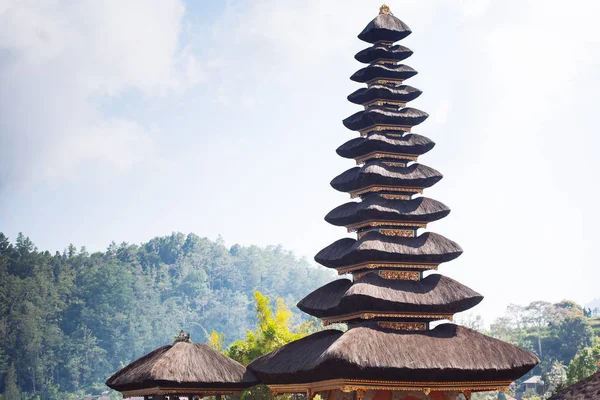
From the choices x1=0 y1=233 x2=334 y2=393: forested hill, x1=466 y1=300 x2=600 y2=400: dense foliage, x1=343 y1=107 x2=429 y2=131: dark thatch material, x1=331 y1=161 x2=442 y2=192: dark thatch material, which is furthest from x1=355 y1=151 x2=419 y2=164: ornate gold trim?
x1=0 y1=233 x2=334 y2=393: forested hill

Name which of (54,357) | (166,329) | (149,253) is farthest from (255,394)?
(149,253)

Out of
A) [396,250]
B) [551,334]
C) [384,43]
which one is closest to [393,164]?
[396,250]

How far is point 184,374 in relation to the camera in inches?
1067

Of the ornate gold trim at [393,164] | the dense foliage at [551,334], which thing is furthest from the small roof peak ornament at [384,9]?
the dense foliage at [551,334]

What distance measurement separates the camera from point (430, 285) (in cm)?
2770

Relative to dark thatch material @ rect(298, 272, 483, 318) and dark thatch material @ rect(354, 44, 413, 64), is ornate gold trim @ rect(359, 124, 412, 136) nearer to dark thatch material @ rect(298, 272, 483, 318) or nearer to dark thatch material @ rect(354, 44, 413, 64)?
dark thatch material @ rect(354, 44, 413, 64)

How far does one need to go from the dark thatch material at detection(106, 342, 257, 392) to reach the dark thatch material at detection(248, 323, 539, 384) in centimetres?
118

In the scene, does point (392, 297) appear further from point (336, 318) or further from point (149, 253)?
point (149, 253)

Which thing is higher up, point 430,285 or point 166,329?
point 166,329

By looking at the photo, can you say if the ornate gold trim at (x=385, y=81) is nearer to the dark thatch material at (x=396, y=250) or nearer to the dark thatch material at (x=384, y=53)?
the dark thatch material at (x=384, y=53)

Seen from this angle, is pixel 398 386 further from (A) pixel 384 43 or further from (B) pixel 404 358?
(A) pixel 384 43

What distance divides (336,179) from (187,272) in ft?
499

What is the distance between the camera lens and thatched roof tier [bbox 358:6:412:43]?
→ 3126cm

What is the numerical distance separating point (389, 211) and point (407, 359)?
5276 millimetres
